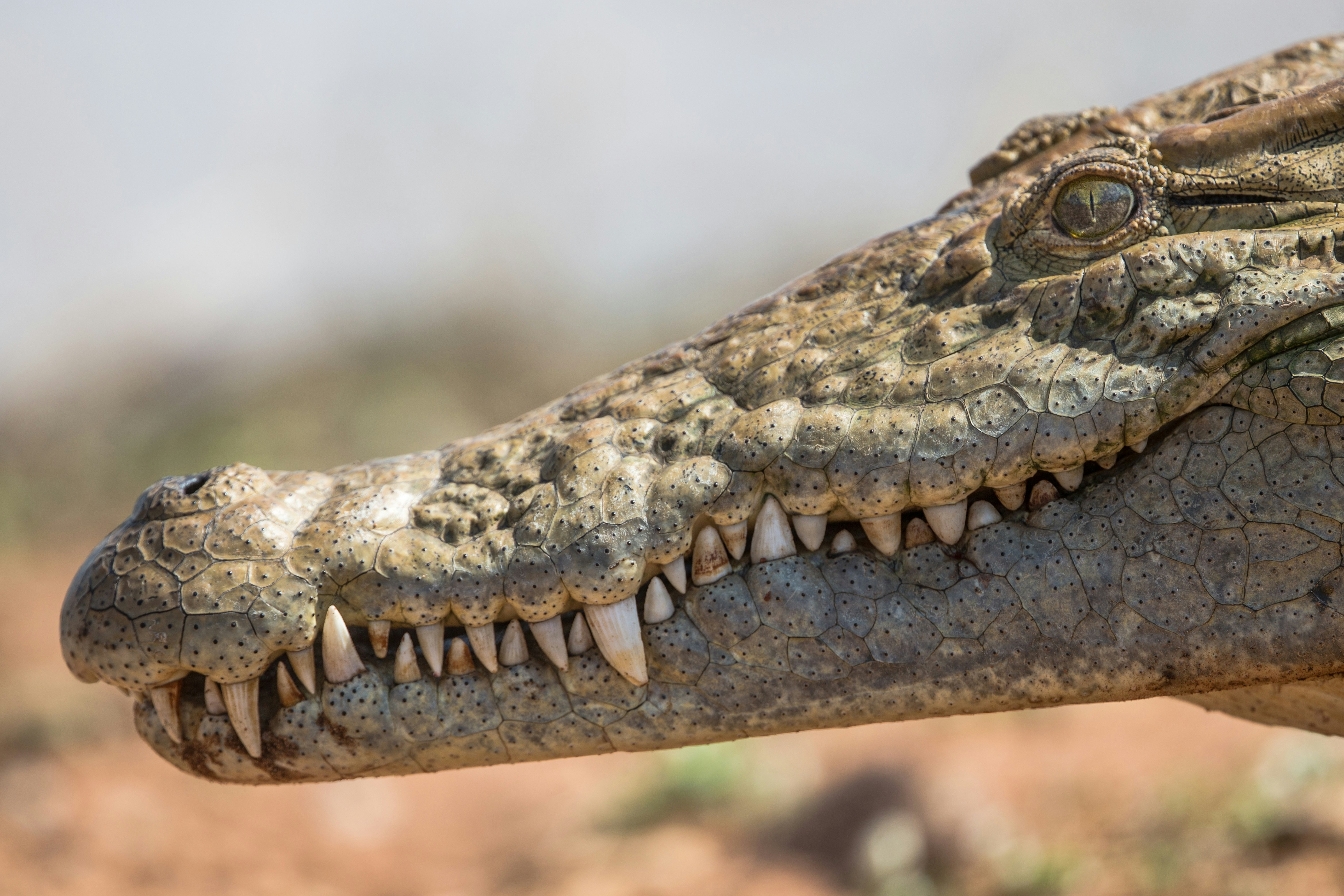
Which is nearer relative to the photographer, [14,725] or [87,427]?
[14,725]

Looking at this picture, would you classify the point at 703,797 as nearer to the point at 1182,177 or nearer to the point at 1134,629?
the point at 1134,629

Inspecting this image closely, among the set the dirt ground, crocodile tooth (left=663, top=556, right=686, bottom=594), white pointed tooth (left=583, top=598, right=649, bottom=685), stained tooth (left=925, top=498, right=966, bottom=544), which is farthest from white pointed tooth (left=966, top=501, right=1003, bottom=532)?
the dirt ground

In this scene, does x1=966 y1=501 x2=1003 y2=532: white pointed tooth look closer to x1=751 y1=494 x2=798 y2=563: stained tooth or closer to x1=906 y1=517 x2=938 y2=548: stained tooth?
x1=906 y1=517 x2=938 y2=548: stained tooth

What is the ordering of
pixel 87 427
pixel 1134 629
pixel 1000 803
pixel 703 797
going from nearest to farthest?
pixel 1134 629, pixel 1000 803, pixel 703 797, pixel 87 427

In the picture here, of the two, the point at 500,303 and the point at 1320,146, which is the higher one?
the point at 1320,146

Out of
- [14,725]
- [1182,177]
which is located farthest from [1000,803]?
[14,725]

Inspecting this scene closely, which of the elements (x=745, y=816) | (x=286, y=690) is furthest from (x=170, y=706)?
(x=745, y=816)

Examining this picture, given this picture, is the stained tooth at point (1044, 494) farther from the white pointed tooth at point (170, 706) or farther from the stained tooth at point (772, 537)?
the white pointed tooth at point (170, 706)

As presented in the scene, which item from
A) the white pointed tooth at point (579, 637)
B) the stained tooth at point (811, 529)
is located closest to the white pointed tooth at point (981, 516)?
the stained tooth at point (811, 529)
